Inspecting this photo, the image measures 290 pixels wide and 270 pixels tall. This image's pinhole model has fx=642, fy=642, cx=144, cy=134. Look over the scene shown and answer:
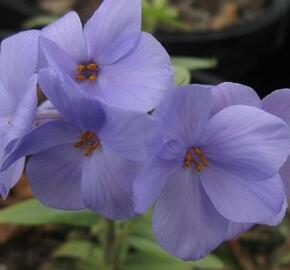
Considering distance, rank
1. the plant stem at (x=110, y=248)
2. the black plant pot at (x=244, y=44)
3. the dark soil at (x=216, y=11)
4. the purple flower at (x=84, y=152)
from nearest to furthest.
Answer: the purple flower at (x=84, y=152), the plant stem at (x=110, y=248), the black plant pot at (x=244, y=44), the dark soil at (x=216, y=11)

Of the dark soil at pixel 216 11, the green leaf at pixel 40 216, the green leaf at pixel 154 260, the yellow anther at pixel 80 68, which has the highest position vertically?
the yellow anther at pixel 80 68

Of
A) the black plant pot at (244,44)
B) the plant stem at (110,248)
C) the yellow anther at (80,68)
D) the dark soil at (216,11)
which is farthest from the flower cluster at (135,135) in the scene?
the dark soil at (216,11)

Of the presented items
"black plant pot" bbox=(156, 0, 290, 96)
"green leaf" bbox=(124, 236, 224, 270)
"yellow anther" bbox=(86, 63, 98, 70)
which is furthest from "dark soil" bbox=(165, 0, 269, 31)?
"yellow anther" bbox=(86, 63, 98, 70)

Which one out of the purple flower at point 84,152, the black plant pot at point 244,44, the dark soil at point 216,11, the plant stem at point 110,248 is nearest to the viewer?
the purple flower at point 84,152

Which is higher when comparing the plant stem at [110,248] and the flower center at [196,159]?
the flower center at [196,159]

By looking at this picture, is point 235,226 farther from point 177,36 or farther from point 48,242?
point 177,36

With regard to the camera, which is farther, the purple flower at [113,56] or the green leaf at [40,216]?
the green leaf at [40,216]

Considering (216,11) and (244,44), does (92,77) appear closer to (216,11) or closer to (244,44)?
(244,44)

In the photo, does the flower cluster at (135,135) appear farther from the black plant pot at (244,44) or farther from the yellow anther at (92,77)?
the black plant pot at (244,44)
